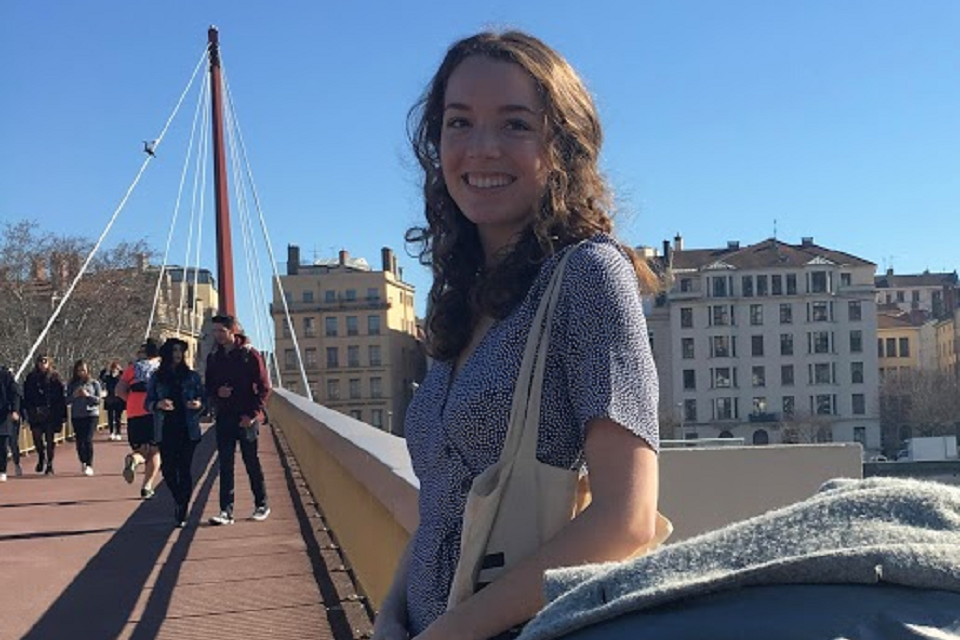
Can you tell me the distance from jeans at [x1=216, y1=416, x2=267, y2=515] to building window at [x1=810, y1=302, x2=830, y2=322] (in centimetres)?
7461

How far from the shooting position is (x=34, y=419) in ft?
54.7

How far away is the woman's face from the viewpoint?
1895 mm

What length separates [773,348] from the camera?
8488cm

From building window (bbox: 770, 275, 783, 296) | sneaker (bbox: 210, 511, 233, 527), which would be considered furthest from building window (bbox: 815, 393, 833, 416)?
sneaker (bbox: 210, 511, 233, 527)

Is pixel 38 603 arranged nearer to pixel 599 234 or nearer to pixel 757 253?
pixel 599 234

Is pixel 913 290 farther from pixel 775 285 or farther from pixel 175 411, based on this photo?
pixel 175 411

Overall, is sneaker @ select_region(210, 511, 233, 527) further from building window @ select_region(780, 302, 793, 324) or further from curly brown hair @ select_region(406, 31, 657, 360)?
building window @ select_region(780, 302, 793, 324)

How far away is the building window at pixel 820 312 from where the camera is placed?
81.3 m

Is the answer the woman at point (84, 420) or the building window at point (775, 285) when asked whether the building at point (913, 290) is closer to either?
the building window at point (775, 285)

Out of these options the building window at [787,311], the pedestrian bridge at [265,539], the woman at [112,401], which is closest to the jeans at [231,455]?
the pedestrian bridge at [265,539]

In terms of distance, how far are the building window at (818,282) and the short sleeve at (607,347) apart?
82.8 metres

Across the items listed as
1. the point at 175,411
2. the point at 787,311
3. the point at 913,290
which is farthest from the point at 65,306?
the point at 913,290

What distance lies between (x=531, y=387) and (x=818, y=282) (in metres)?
83.4

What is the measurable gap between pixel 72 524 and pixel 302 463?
405cm
